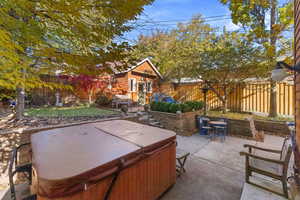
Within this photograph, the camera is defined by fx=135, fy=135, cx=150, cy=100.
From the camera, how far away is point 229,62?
6.52 meters

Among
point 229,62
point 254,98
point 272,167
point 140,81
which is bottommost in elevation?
point 272,167

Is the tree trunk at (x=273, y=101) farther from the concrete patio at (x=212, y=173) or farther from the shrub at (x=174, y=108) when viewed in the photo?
the shrub at (x=174, y=108)

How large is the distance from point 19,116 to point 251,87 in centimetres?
1089

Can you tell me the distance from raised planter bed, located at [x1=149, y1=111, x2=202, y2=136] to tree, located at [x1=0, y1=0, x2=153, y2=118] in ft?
15.6

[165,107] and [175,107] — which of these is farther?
[165,107]

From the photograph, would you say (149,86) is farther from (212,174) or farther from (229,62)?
(212,174)

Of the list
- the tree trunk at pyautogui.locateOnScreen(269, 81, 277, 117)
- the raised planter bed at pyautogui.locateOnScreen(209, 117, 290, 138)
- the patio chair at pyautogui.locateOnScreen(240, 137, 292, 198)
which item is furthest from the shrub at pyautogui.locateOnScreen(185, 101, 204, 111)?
the patio chair at pyautogui.locateOnScreen(240, 137, 292, 198)

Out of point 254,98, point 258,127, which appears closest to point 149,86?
point 254,98

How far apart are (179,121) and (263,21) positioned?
5945mm

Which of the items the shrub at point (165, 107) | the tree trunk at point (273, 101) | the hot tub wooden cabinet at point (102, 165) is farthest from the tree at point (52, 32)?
the tree trunk at point (273, 101)

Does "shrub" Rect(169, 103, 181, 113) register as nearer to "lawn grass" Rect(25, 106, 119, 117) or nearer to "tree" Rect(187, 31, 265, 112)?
"tree" Rect(187, 31, 265, 112)

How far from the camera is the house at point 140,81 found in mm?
10734

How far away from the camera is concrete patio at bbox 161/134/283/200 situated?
2.54 metres

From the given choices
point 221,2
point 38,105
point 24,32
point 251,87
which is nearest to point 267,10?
point 221,2
